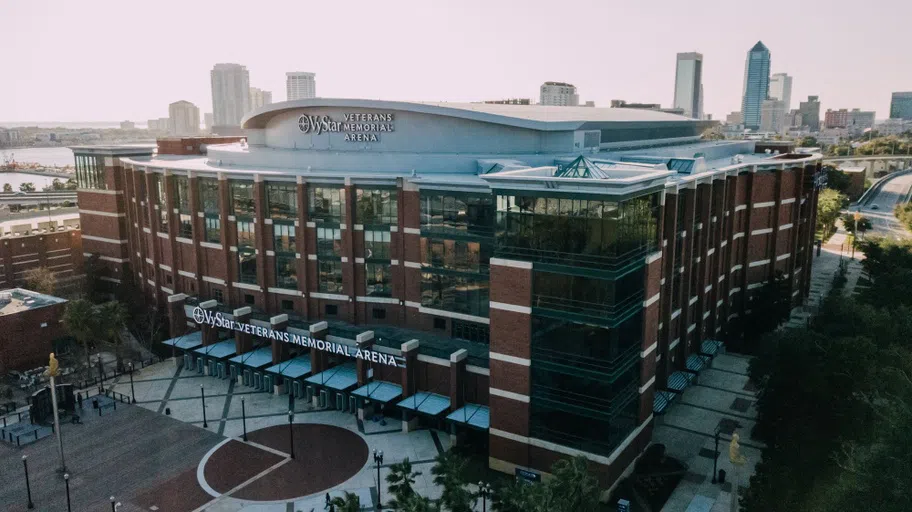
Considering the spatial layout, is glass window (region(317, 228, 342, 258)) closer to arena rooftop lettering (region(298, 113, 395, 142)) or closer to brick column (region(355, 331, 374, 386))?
brick column (region(355, 331, 374, 386))

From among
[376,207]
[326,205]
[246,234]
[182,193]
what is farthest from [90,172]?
[376,207]

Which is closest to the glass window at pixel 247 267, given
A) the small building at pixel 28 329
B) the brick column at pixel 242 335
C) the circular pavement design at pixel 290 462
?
the brick column at pixel 242 335

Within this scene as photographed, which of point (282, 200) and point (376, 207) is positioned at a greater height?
point (282, 200)

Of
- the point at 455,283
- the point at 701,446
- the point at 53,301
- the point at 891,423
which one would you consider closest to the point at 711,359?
the point at 701,446

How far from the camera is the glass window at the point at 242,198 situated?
57.8 m

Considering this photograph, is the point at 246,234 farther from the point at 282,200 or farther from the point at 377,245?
the point at 377,245

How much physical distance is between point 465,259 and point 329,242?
40.7 feet

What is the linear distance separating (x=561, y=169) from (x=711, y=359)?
91.4ft

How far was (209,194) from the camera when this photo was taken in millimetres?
60375

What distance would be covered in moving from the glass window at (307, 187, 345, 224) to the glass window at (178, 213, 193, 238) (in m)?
14.4

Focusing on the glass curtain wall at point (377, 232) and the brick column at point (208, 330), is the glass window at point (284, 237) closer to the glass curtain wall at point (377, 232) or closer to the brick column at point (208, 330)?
the glass curtain wall at point (377, 232)

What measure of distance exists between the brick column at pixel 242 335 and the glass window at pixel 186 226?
11.3m

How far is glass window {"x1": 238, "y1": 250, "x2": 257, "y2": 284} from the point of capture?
193 ft

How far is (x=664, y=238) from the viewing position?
4775 centimetres
